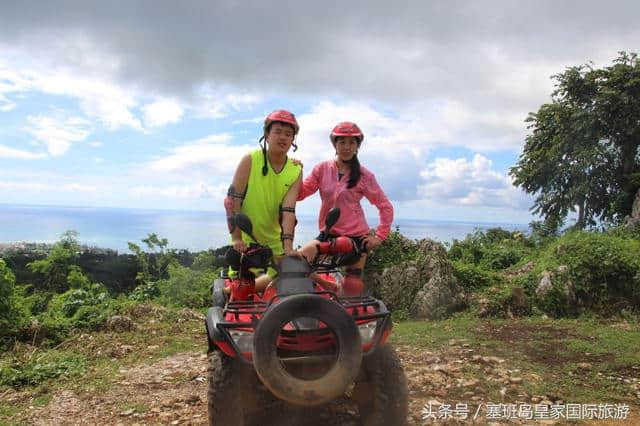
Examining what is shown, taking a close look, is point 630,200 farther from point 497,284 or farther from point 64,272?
point 64,272

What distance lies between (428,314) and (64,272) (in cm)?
650

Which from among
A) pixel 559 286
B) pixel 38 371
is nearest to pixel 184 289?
pixel 38 371

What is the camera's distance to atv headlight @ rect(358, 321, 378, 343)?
3.02 meters

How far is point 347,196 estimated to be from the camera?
15.0 feet

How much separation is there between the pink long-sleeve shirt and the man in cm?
57

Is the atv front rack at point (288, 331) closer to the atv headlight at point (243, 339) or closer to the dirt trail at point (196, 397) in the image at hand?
the atv headlight at point (243, 339)

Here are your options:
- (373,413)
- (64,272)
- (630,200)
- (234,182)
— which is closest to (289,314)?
(373,413)

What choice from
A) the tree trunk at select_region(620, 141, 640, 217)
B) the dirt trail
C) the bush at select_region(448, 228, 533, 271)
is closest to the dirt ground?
the dirt trail

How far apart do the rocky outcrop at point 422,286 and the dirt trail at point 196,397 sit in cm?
254

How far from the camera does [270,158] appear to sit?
13.1 ft

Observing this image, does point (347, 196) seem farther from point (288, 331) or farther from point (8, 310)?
point (8, 310)

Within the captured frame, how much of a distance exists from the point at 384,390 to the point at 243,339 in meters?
0.90

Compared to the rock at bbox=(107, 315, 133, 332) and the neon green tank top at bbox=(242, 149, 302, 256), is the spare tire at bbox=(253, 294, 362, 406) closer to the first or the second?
the neon green tank top at bbox=(242, 149, 302, 256)

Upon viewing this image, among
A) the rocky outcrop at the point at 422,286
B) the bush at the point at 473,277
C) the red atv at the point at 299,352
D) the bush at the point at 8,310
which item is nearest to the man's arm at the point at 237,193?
the red atv at the point at 299,352
